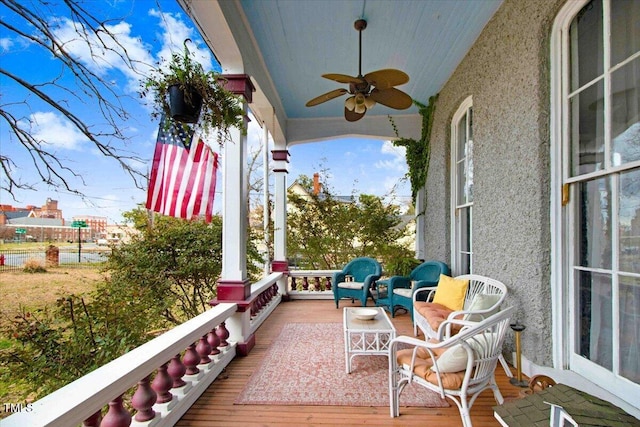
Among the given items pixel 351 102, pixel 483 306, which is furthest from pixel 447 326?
pixel 351 102

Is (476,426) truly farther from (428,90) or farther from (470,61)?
(428,90)

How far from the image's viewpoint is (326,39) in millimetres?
3611

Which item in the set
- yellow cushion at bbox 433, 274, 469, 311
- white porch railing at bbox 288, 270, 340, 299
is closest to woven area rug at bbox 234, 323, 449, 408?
yellow cushion at bbox 433, 274, 469, 311

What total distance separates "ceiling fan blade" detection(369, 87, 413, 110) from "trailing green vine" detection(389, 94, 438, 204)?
7.82ft

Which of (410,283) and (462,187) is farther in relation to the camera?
(410,283)

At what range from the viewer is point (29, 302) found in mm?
2195

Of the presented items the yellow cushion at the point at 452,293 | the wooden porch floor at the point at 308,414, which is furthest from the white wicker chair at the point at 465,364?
the yellow cushion at the point at 452,293

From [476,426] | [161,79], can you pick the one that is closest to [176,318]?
[161,79]

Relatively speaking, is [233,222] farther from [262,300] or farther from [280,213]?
[280,213]

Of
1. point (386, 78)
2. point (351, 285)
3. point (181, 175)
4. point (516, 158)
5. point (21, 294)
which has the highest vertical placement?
point (386, 78)

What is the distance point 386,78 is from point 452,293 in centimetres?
234

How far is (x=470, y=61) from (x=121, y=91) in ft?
12.5

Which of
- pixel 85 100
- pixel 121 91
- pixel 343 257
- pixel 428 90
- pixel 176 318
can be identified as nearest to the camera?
pixel 85 100

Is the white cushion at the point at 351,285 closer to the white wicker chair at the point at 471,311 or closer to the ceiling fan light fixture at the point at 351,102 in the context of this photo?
the white wicker chair at the point at 471,311
